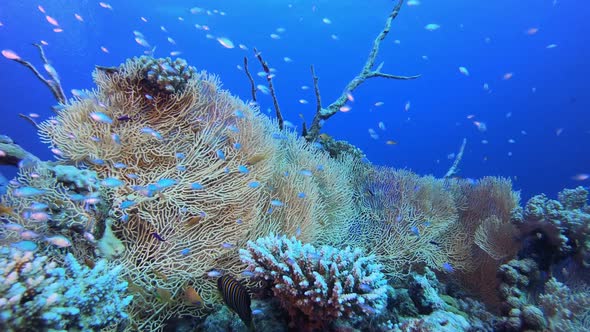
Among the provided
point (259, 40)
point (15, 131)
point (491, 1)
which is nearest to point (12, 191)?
point (491, 1)

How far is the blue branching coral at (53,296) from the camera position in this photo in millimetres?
1974

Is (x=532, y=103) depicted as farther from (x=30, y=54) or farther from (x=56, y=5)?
(x=30, y=54)

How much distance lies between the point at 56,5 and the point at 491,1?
66.8 metres

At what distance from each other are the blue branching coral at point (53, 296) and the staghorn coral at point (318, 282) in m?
1.24

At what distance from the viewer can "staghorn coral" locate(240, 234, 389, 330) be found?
279 cm

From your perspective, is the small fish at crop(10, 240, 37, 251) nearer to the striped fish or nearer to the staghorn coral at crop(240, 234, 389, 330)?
the striped fish

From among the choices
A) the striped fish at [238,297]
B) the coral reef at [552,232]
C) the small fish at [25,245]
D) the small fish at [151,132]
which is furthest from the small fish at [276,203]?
the coral reef at [552,232]

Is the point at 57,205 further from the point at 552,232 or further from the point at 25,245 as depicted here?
the point at 552,232

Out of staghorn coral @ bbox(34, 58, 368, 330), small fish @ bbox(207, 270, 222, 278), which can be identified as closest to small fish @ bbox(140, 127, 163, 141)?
staghorn coral @ bbox(34, 58, 368, 330)

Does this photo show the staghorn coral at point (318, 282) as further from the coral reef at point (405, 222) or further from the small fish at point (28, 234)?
the coral reef at point (405, 222)

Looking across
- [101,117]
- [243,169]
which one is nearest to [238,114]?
[243,169]

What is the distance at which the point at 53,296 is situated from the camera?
207cm

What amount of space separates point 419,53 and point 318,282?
79565 millimetres

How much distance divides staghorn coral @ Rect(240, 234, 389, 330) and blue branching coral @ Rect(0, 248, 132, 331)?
1.24 meters
